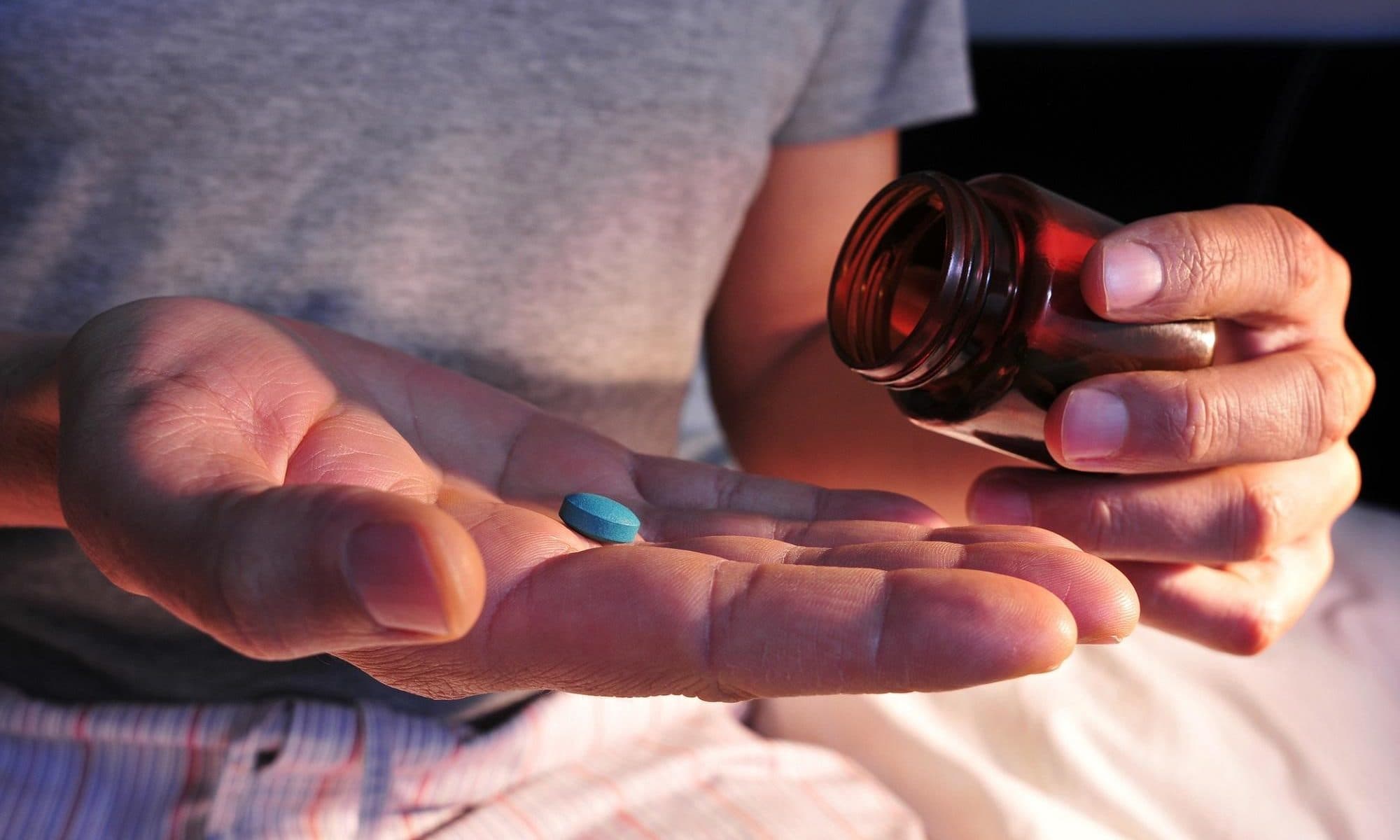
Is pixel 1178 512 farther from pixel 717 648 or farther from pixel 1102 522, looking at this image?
pixel 717 648

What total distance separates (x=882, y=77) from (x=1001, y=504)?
61 cm

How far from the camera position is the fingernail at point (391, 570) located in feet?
1.22

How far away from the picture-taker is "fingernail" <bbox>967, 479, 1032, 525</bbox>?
0.77m

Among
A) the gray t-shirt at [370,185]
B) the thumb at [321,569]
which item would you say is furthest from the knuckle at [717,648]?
the gray t-shirt at [370,185]

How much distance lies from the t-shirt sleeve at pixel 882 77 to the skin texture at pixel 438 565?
0.69m

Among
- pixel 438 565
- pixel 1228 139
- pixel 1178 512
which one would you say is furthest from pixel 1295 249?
pixel 1228 139

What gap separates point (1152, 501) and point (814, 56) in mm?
650

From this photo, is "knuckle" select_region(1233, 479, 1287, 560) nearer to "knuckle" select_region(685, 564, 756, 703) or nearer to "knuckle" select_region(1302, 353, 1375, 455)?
"knuckle" select_region(1302, 353, 1375, 455)

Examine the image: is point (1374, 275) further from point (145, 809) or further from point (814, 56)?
point (145, 809)

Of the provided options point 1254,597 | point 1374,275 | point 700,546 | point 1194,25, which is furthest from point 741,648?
point 1194,25

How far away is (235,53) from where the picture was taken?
0.85 metres

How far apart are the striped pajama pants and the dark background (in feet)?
3.02

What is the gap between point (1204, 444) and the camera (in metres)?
0.66

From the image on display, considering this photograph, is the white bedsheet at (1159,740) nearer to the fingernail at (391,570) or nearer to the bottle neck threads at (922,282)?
the bottle neck threads at (922,282)
